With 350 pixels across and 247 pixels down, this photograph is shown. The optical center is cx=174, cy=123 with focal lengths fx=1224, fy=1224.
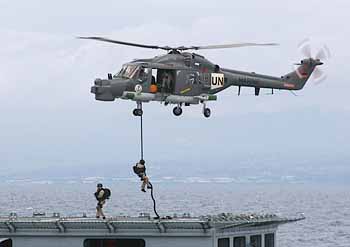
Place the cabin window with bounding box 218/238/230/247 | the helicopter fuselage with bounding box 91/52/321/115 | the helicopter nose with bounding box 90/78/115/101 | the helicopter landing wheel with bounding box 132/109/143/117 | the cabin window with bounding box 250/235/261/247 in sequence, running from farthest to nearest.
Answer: the helicopter fuselage with bounding box 91/52/321/115 → the helicopter nose with bounding box 90/78/115/101 → the helicopter landing wheel with bounding box 132/109/143/117 → the cabin window with bounding box 250/235/261/247 → the cabin window with bounding box 218/238/230/247

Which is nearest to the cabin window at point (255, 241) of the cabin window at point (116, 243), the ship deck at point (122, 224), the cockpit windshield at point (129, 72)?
the ship deck at point (122, 224)

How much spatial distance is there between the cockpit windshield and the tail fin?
871 cm

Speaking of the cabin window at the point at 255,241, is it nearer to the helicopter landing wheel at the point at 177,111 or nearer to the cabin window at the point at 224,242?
the cabin window at the point at 224,242

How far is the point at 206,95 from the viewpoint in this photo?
150 ft

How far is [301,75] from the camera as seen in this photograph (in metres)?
51.8

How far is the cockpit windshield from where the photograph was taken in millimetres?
44656

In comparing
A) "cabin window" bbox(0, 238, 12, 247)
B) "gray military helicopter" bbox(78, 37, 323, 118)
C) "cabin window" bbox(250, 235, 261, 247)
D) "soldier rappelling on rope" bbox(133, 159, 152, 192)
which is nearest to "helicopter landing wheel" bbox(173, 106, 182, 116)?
"gray military helicopter" bbox(78, 37, 323, 118)

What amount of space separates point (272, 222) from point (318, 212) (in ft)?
352

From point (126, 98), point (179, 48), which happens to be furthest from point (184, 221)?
point (179, 48)

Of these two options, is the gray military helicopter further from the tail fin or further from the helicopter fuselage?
the tail fin

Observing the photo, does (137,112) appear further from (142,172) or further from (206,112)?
(142,172)

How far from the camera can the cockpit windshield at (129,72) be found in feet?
147

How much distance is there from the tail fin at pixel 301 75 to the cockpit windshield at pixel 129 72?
871 cm

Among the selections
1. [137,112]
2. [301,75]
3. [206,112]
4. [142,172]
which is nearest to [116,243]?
[142,172]
